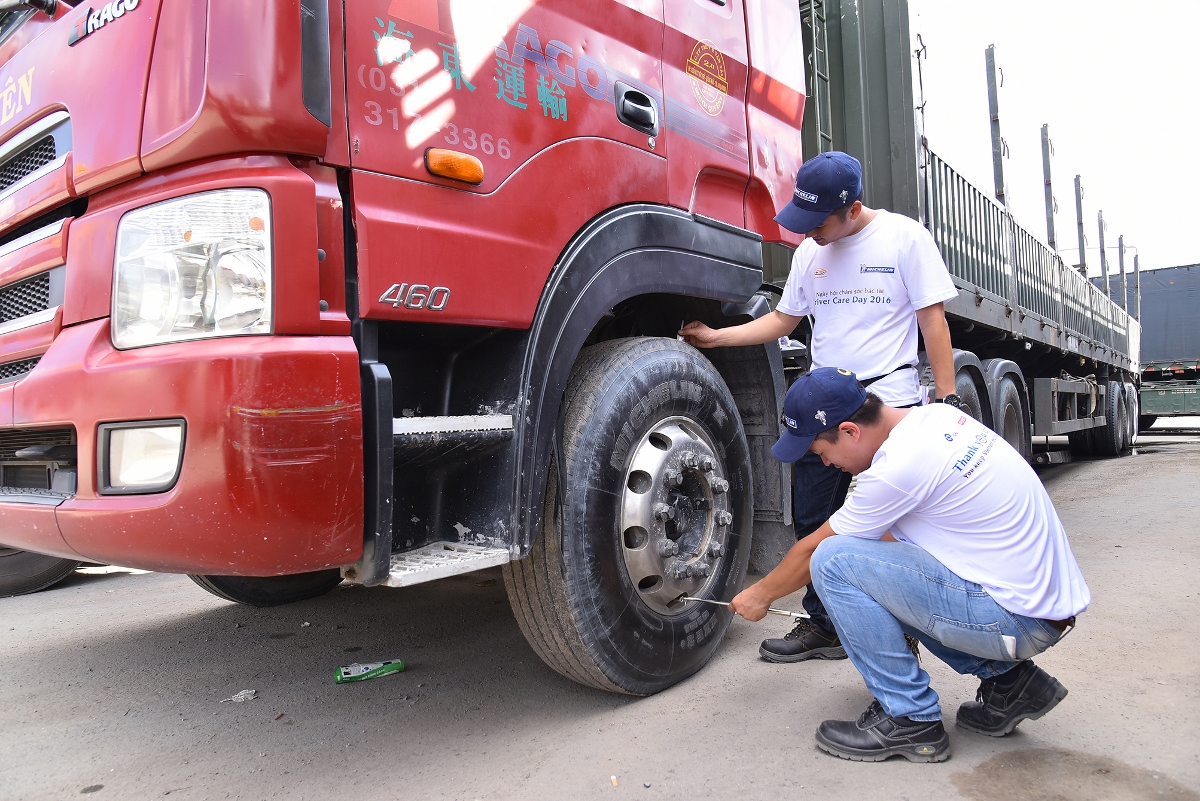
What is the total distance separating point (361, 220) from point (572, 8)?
0.99 m

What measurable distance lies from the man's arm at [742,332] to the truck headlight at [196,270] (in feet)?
5.08

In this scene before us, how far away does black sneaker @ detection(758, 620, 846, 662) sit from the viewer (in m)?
2.61

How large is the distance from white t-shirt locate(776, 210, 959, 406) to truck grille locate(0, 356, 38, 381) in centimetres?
236

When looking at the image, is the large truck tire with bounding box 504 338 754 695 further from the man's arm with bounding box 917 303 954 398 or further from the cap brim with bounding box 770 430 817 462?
the man's arm with bounding box 917 303 954 398

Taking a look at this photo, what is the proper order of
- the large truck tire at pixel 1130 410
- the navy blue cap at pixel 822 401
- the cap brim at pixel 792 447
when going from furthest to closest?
the large truck tire at pixel 1130 410 < the cap brim at pixel 792 447 < the navy blue cap at pixel 822 401

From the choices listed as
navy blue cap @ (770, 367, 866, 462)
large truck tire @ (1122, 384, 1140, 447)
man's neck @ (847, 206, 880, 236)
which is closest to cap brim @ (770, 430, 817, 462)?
navy blue cap @ (770, 367, 866, 462)

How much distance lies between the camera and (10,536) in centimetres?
182

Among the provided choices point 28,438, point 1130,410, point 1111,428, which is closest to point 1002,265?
point 28,438

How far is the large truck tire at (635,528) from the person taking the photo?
2.03 meters

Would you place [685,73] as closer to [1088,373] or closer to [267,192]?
[267,192]

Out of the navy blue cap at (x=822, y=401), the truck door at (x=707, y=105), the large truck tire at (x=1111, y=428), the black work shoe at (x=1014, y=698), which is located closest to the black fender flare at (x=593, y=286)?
the truck door at (x=707, y=105)

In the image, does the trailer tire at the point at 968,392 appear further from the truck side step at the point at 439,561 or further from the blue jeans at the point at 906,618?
the truck side step at the point at 439,561

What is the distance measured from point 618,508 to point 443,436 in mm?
617

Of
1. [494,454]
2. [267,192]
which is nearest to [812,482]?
[494,454]
